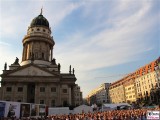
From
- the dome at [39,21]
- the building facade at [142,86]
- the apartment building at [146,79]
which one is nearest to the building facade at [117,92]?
the building facade at [142,86]

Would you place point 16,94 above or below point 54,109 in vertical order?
above

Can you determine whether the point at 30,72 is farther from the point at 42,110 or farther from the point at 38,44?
the point at 42,110

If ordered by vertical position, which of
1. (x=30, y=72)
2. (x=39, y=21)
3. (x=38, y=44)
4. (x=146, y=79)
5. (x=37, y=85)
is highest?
(x=39, y=21)

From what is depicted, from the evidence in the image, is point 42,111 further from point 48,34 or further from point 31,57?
point 48,34

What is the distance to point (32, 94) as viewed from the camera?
5797 centimetres

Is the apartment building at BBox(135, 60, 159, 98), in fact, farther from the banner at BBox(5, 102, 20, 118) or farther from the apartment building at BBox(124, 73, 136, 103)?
the banner at BBox(5, 102, 20, 118)

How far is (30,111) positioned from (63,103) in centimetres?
2624

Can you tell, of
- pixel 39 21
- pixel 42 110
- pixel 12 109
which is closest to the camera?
pixel 12 109

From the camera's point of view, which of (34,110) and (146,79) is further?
(146,79)

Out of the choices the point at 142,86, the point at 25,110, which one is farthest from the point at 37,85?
the point at 142,86

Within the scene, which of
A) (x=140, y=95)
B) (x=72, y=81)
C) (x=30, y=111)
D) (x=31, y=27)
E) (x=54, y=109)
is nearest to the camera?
(x=30, y=111)

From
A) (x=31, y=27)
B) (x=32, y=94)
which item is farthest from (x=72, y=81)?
(x=31, y=27)

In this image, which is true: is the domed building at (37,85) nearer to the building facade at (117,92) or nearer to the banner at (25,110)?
the banner at (25,110)

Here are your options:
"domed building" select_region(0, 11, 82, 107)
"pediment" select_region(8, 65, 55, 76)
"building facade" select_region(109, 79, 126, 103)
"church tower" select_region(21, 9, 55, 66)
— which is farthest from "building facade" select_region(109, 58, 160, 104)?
"pediment" select_region(8, 65, 55, 76)
